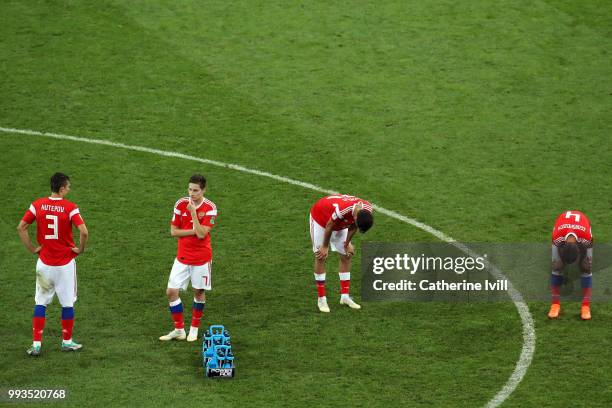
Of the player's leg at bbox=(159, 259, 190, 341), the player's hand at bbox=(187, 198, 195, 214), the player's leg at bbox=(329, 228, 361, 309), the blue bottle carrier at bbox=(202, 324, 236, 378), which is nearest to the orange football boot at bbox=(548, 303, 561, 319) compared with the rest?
the player's leg at bbox=(329, 228, 361, 309)

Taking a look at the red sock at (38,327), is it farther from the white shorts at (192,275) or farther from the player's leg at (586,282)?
the player's leg at (586,282)

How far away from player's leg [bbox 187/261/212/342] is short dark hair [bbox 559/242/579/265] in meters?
4.35

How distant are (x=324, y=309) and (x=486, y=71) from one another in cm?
870

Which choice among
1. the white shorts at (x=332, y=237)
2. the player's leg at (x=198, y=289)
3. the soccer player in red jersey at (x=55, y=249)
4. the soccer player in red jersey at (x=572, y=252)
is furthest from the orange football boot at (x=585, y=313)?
the soccer player in red jersey at (x=55, y=249)

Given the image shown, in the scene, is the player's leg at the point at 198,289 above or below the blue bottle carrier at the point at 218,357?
above

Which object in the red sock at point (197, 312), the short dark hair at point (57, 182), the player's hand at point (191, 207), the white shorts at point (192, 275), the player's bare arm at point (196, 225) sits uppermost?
the short dark hair at point (57, 182)

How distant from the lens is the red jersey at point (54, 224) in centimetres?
1250

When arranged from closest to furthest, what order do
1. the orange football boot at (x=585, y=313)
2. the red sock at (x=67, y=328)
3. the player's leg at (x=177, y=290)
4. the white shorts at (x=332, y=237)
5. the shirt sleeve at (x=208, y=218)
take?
the red sock at (x=67, y=328) < the shirt sleeve at (x=208, y=218) < the player's leg at (x=177, y=290) < the orange football boot at (x=585, y=313) < the white shorts at (x=332, y=237)

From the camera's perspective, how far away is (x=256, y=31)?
73.9 feet

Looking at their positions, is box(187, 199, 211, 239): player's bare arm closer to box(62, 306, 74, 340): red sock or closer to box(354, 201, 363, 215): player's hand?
box(62, 306, 74, 340): red sock

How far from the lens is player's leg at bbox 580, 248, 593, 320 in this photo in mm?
14077

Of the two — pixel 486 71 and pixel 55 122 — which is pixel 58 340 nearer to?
pixel 55 122

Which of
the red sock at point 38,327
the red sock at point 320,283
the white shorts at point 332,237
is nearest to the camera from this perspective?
the red sock at point 38,327

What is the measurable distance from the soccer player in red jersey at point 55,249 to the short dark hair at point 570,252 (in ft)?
19.0
